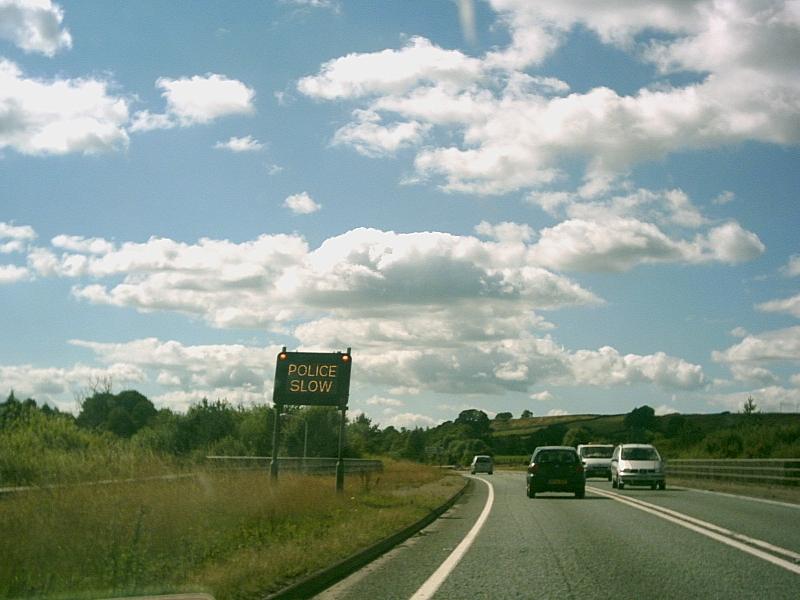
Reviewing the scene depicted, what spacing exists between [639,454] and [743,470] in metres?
3.94

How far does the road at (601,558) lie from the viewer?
10367 mm

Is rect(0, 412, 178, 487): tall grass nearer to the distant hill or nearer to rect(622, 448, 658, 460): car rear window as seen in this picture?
rect(622, 448, 658, 460): car rear window

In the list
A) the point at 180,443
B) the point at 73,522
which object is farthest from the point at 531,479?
the point at 180,443

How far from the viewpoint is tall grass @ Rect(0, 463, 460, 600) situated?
34.1 feet

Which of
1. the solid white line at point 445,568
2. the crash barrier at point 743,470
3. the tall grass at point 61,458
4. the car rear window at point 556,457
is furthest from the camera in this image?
the car rear window at point 556,457

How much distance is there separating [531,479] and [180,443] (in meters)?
33.0

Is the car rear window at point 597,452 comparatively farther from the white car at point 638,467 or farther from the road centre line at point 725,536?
the road centre line at point 725,536

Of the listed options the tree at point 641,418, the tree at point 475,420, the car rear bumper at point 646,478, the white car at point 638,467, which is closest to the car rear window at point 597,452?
the white car at point 638,467

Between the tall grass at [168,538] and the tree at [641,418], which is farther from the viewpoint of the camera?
the tree at [641,418]

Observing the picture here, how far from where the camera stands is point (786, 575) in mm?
11156

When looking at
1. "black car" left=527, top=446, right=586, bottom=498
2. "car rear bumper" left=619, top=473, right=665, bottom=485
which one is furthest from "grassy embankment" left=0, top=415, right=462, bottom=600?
"car rear bumper" left=619, top=473, right=665, bottom=485

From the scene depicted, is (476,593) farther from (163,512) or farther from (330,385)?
(330,385)

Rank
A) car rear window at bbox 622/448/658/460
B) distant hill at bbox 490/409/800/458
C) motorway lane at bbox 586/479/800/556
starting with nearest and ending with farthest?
1. motorway lane at bbox 586/479/800/556
2. car rear window at bbox 622/448/658/460
3. distant hill at bbox 490/409/800/458

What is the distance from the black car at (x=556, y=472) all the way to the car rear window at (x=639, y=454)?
694cm
